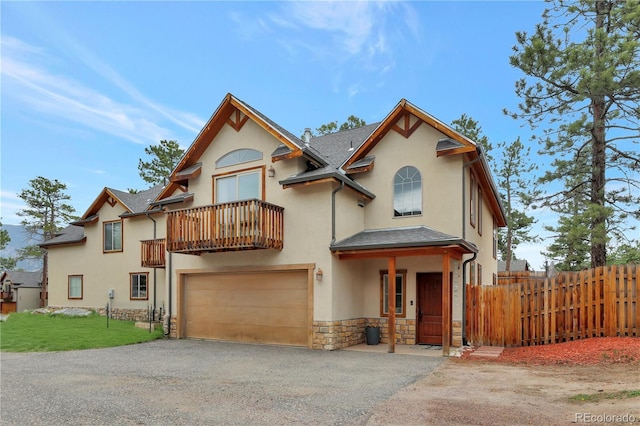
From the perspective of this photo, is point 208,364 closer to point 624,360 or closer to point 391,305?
point 391,305

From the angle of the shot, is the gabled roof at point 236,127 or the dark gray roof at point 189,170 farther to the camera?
the dark gray roof at point 189,170

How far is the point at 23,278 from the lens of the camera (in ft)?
133

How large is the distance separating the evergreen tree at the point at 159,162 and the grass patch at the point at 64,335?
21.0 m

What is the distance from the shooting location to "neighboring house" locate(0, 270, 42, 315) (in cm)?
3809

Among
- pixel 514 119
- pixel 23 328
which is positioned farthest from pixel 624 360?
pixel 23 328

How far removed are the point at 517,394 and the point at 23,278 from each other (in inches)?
1822

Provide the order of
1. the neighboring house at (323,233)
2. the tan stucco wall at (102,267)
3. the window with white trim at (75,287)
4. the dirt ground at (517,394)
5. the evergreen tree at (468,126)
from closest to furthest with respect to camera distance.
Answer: the dirt ground at (517,394) < the neighboring house at (323,233) < the tan stucco wall at (102,267) < the window with white trim at (75,287) < the evergreen tree at (468,126)

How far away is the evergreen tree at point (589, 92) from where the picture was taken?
49.3 ft

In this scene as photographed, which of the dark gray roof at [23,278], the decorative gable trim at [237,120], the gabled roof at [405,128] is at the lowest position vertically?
the dark gray roof at [23,278]

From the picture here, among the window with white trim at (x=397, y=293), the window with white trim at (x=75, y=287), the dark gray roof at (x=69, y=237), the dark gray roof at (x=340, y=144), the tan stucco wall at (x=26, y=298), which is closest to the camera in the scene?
the window with white trim at (x=397, y=293)

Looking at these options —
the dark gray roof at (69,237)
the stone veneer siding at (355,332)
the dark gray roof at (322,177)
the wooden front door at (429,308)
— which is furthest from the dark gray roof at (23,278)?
the wooden front door at (429,308)

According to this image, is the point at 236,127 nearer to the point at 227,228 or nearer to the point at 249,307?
the point at 227,228

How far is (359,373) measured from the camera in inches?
344

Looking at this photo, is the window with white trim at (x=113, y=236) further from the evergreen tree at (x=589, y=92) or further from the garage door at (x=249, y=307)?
the evergreen tree at (x=589, y=92)
